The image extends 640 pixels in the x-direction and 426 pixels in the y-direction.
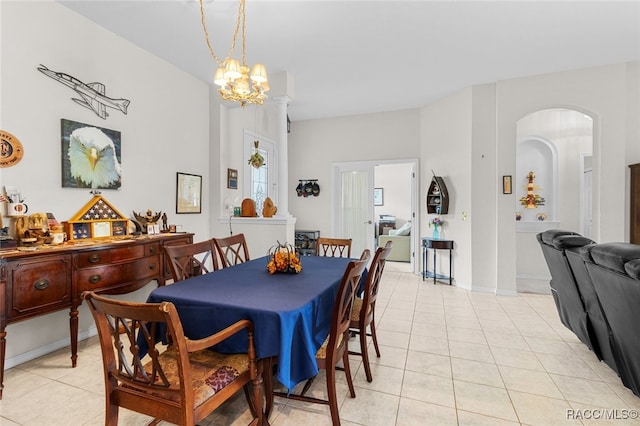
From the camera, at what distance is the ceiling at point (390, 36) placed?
2.73 m

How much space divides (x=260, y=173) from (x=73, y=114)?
9.58 feet

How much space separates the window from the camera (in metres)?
5.00

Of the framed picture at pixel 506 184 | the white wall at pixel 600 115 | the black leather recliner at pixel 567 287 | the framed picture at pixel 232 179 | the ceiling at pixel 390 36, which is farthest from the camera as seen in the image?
the framed picture at pixel 232 179

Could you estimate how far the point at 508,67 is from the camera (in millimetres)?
3887

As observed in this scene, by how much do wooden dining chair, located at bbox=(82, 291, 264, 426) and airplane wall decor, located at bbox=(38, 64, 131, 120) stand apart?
2.44 meters

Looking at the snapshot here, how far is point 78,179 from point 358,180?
4.41 metres

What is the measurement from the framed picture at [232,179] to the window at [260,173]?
0.88ft

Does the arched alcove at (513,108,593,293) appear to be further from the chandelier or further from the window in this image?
the chandelier

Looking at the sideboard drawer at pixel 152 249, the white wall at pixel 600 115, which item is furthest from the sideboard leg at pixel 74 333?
the white wall at pixel 600 115

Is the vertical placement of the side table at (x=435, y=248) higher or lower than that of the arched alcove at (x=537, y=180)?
lower

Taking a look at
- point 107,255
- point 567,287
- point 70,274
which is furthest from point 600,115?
point 70,274

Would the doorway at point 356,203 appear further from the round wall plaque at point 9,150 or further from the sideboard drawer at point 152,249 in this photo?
the round wall plaque at point 9,150

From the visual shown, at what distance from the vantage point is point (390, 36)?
3184 millimetres

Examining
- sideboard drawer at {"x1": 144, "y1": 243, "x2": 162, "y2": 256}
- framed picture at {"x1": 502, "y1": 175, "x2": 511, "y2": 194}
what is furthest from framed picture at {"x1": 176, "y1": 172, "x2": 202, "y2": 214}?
framed picture at {"x1": 502, "y1": 175, "x2": 511, "y2": 194}
